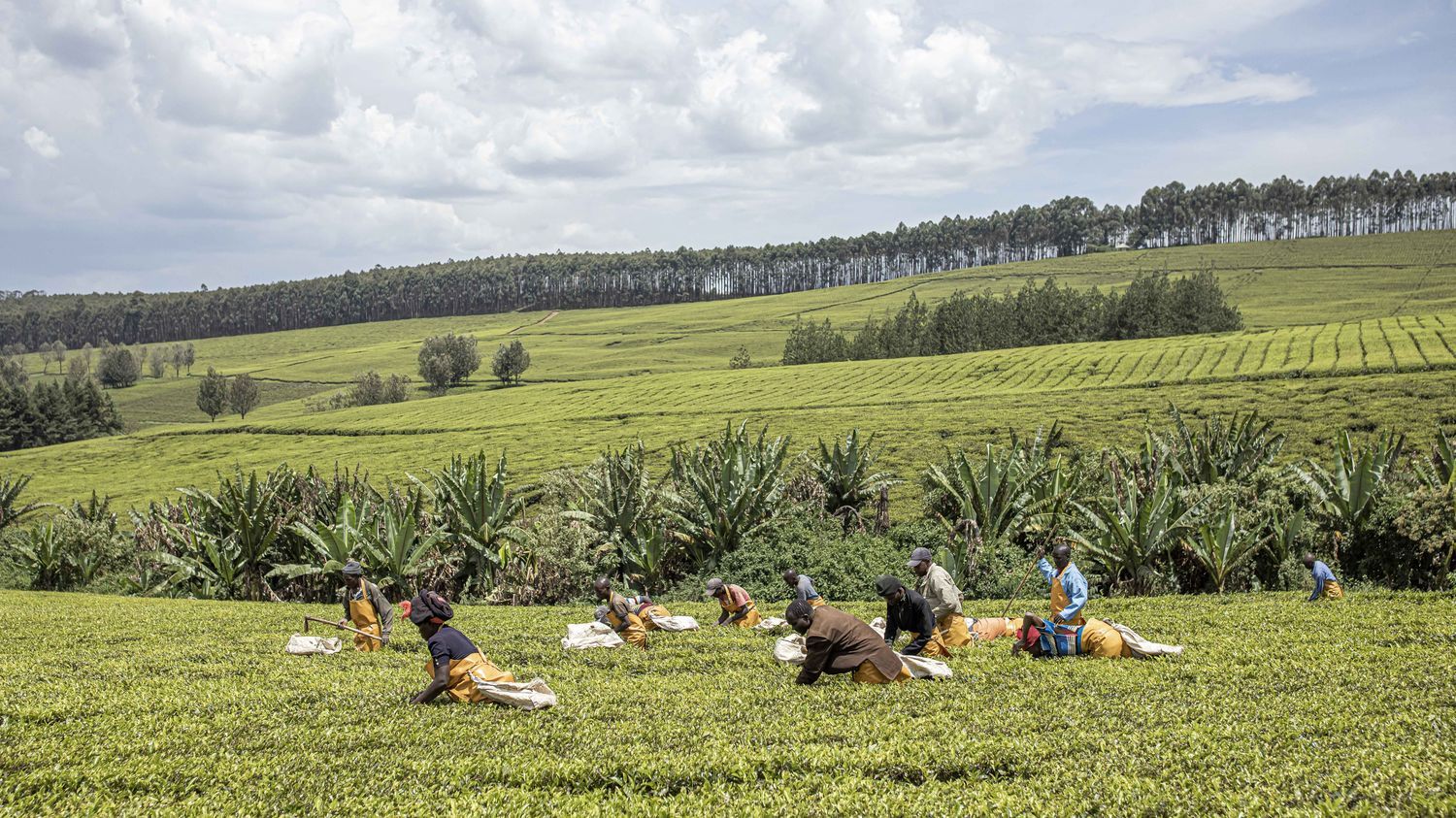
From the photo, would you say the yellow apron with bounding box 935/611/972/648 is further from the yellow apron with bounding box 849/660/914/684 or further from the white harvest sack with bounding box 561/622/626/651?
the white harvest sack with bounding box 561/622/626/651

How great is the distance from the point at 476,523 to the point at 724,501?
5071 mm

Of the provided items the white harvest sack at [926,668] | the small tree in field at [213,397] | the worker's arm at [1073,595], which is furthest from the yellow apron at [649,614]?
the small tree in field at [213,397]

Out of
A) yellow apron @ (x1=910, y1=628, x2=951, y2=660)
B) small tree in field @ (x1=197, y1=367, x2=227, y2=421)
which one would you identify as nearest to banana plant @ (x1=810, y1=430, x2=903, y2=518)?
yellow apron @ (x1=910, y1=628, x2=951, y2=660)

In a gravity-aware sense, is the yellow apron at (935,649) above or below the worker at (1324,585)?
above

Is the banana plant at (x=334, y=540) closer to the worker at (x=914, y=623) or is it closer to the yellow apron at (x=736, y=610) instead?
the yellow apron at (x=736, y=610)

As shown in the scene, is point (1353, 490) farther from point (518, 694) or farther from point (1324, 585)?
point (518, 694)

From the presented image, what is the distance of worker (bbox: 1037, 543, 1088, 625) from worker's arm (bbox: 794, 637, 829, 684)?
3096mm

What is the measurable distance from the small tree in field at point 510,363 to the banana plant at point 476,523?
90.4 meters

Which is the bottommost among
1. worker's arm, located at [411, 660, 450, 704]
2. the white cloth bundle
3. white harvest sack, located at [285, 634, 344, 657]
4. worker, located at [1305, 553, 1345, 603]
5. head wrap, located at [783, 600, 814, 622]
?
worker, located at [1305, 553, 1345, 603]

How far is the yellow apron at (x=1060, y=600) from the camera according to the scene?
37.4 feet

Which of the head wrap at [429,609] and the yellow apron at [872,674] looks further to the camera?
the yellow apron at [872,674]

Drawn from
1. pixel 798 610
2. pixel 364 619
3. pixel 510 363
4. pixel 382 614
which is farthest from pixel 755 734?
pixel 510 363

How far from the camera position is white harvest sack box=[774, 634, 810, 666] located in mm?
11539

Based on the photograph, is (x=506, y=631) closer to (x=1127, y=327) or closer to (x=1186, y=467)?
(x=1186, y=467)
